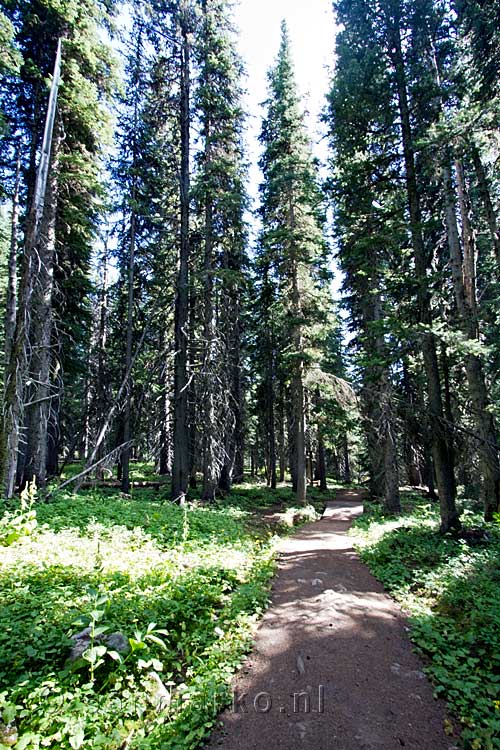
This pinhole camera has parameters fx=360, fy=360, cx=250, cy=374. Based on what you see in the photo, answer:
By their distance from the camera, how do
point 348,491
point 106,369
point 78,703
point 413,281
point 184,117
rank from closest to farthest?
point 78,703 < point 413,281 < point 184,117 < point 106,369 < point 348,491

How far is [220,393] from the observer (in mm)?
13211

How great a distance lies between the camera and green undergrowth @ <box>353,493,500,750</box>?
10.8ft

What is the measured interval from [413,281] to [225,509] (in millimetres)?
9350

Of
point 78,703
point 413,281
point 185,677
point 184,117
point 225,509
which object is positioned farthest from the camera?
point 184,117

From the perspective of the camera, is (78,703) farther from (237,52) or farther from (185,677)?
(237,52)

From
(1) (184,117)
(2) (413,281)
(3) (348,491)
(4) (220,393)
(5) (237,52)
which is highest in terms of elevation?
(5) (237,52)

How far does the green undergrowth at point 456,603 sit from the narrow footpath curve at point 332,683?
0.23 meters

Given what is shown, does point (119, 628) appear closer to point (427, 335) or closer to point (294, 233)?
point (427, 335)

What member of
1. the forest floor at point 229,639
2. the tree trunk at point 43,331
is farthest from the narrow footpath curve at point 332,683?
the tree trunk at point 43,331

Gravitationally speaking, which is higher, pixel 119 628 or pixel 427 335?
pixel 427 335

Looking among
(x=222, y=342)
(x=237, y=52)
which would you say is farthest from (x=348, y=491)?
(x=237, y=52)

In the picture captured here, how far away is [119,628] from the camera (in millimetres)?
3879

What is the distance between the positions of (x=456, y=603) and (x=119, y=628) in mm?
4568

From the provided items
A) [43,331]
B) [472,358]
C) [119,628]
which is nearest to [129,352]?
[43,331]
